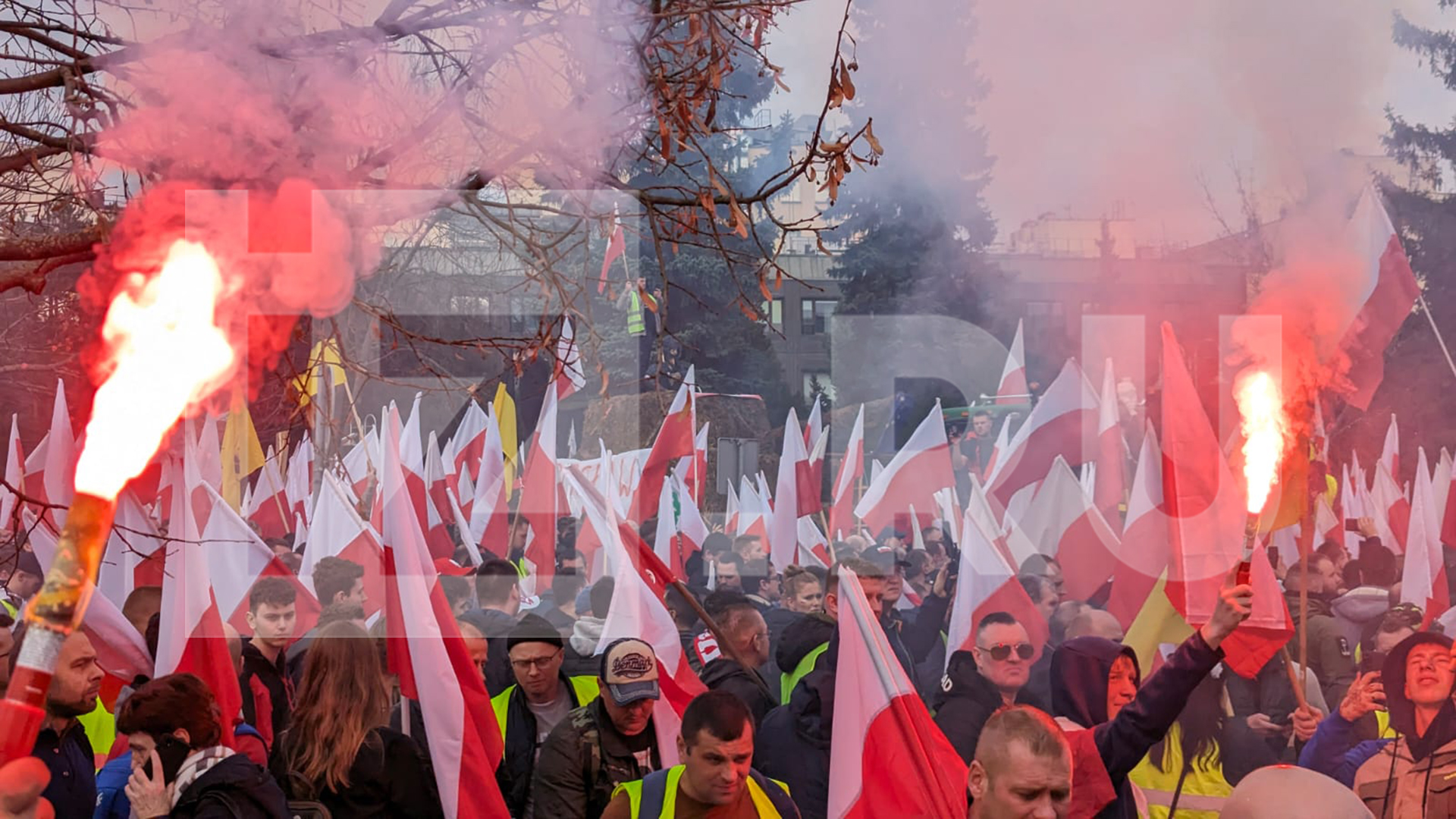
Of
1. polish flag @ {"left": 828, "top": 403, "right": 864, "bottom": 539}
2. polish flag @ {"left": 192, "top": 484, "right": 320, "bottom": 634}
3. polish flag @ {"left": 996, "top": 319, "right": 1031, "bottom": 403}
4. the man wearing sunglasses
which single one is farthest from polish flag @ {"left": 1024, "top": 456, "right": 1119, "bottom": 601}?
polish flag @ {"left": 192, "top": 484, "right": 320, "bottom": 634}

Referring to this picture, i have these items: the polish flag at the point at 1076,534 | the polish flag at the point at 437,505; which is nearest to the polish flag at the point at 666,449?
the polish flag at the point at 437,505

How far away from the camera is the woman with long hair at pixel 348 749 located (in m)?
3.14

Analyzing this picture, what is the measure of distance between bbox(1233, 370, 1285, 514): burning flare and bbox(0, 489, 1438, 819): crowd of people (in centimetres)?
40

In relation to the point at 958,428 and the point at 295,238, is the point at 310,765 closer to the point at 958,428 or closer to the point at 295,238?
the point at 295,238

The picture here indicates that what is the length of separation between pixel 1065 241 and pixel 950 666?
14.6 m

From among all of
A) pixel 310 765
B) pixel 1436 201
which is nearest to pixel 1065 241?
pixel 1436 201

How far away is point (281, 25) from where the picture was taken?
3396 mm

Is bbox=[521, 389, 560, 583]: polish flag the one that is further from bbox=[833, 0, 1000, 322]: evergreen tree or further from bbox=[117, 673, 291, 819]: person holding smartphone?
bbox=[833, 0, 1000, 322]: evergreen tree

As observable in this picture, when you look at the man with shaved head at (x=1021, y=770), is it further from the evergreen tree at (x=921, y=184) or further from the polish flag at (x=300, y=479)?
the evergreen tree at (x=921, y=184)

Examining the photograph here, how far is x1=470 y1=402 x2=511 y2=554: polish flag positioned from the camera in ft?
25.4

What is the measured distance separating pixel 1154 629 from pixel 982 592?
666 mm

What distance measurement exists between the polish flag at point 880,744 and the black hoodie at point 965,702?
42cm

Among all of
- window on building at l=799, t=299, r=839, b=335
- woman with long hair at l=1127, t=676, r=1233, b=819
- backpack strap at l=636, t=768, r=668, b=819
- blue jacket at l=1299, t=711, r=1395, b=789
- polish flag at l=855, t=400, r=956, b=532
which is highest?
window on building at l=799, t=299, r=839, b=335

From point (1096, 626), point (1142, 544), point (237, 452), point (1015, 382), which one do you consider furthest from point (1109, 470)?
point (237, 452)
